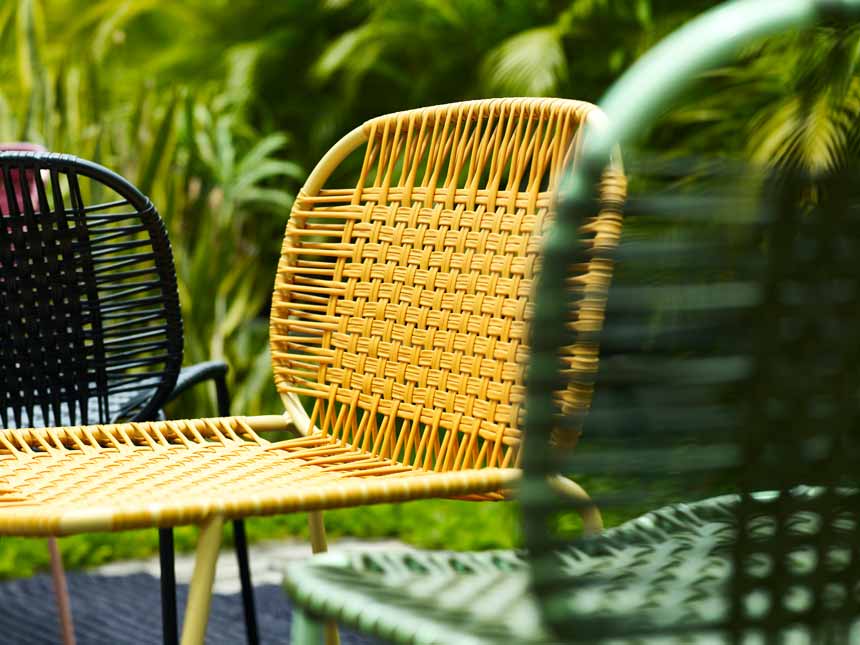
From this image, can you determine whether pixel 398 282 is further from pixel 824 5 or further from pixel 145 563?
pixel 145 563

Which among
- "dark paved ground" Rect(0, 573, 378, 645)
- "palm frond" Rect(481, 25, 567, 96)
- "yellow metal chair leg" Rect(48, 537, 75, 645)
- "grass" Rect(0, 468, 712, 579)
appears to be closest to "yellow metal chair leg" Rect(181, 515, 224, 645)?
"yellow metal chair leg" Rect(48, 537, 75, 645)

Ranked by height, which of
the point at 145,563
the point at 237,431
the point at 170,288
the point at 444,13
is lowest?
the point at 145,563

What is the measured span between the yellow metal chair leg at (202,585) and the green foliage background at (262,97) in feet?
4.61

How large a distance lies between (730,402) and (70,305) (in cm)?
108

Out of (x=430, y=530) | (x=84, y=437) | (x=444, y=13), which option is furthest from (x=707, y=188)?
(x=444, y=13)

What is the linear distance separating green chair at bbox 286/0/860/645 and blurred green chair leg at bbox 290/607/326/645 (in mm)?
189

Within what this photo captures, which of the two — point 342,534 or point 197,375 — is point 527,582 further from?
point 342,534

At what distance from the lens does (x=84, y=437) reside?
119cm

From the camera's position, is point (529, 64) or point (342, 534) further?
point (529, 64)

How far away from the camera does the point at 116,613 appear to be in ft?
7.17

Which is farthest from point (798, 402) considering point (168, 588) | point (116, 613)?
point (116, 613)

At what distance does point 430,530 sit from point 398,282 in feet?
5.05

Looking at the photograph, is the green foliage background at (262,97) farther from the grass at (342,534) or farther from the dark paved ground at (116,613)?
the dark paved ground at (116,613)

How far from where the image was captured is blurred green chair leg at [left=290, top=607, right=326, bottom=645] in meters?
0.66
